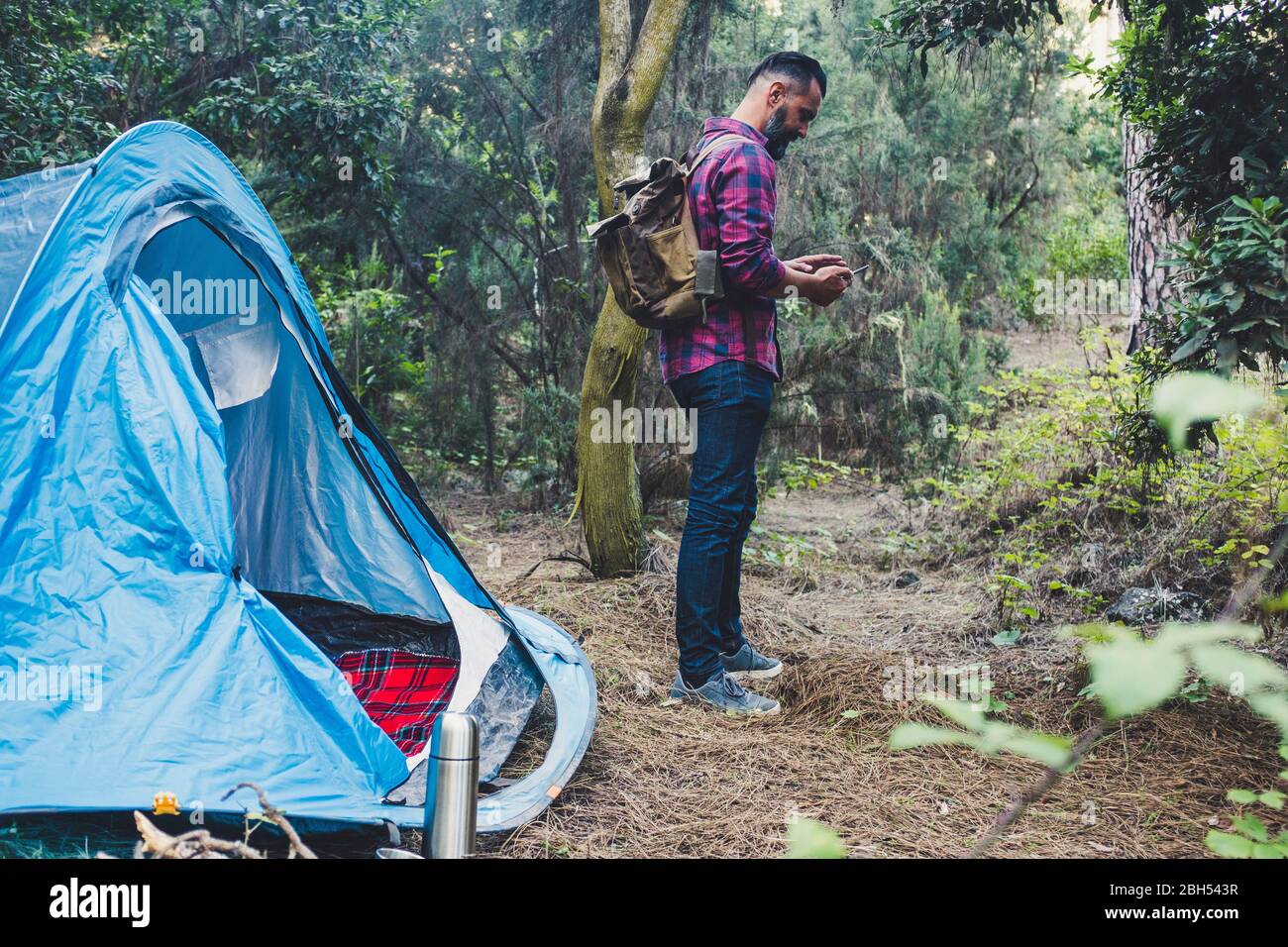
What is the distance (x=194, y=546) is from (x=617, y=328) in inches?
91.5

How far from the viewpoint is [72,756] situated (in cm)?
182

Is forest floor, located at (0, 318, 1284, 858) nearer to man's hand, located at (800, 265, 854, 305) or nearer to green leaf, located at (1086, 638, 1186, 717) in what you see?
man's hand, located at (800, 265, 854, 305)

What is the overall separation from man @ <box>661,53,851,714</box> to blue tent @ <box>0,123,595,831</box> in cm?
43

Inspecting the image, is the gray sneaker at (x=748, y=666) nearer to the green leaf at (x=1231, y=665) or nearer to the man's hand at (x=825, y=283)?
the man's hand at (x=825, y=283)

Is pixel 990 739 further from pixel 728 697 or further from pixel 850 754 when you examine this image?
pixel 728 697

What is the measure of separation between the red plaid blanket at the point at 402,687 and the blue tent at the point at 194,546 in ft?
0.03

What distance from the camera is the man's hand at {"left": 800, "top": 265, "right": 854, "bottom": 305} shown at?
109 inches

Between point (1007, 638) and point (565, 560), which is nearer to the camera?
point (1007, 638)

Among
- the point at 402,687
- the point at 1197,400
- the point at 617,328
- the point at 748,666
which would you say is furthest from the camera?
the point at 617,328

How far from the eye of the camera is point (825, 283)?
280cm

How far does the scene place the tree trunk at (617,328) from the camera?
399 cm

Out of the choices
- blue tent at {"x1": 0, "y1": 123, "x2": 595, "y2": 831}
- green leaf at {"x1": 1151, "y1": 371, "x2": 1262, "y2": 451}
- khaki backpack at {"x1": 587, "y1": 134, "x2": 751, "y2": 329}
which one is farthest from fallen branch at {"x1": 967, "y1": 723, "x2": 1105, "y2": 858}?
khaki backpack at {"x1": 587, "y1": 134, "x2": 751, "y2": 329}

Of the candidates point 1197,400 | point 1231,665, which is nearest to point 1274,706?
point 1231,665
